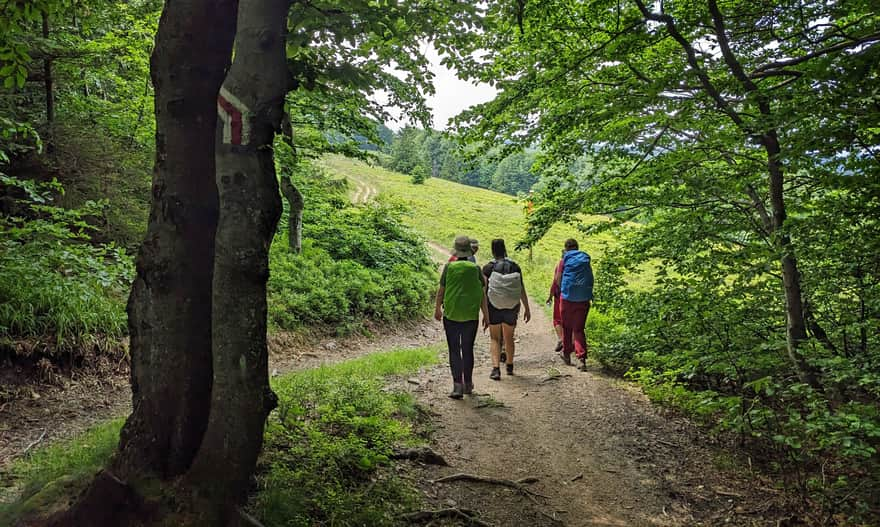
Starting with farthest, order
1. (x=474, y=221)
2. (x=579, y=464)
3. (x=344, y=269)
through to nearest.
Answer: (x=474, y=221) < (x=344, y=269) < (x=579, y=464)

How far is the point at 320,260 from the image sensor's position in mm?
14562

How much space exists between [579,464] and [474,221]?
37260mm

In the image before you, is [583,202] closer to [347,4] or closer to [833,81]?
[833,81]

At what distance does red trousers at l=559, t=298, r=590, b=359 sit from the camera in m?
8.74

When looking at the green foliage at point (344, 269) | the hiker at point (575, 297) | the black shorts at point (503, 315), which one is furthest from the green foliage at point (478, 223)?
the black shorts at point (503, 315)

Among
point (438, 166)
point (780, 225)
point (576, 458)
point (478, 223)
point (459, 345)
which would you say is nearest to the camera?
point (576, 458)

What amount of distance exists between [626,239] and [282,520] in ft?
22.1

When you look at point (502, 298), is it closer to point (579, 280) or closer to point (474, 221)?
point (579, 280)

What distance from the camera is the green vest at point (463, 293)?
663 centimetres

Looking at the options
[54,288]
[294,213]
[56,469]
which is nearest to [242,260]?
[56,469]

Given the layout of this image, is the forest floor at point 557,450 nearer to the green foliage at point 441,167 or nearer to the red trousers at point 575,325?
the red trousers at point 575,325

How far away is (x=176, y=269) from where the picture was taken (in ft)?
9.68

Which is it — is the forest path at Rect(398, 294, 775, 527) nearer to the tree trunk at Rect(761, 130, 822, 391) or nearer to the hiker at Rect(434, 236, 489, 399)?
the hiker at Rect(434, 236, 489, 399)

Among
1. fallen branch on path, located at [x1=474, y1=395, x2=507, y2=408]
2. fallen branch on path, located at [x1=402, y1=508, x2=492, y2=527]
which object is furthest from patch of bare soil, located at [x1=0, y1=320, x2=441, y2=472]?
fallen branch on path, located at [x1=474, y1=395, x2=507, y2=408]
